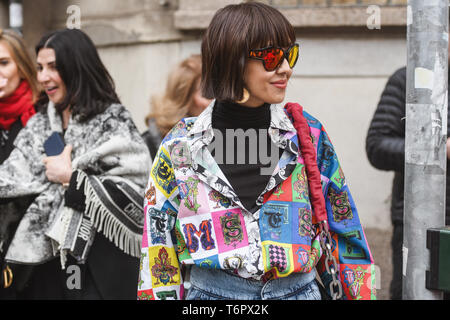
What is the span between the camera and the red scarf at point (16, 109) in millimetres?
4016

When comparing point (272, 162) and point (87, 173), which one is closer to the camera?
point (272, 162)

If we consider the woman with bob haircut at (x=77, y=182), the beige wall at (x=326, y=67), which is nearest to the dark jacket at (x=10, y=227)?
the woman with bob haircut at (x=77, y=182)

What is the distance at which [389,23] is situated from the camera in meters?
6.16

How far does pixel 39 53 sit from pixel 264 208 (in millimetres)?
1933

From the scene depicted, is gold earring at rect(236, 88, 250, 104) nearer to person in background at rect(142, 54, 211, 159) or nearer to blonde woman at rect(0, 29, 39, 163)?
person in background at rect(142, 54, 211, 159)

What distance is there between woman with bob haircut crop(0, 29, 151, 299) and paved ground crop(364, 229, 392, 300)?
282 centimetres

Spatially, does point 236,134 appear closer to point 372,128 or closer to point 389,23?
point 372,128

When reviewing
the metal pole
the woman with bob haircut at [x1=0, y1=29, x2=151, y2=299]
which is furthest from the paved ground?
the metal pole

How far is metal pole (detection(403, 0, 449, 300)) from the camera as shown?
218 cm

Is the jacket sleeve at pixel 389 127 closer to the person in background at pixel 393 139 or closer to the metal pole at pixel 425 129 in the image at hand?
the person in background at pixel 393 139
